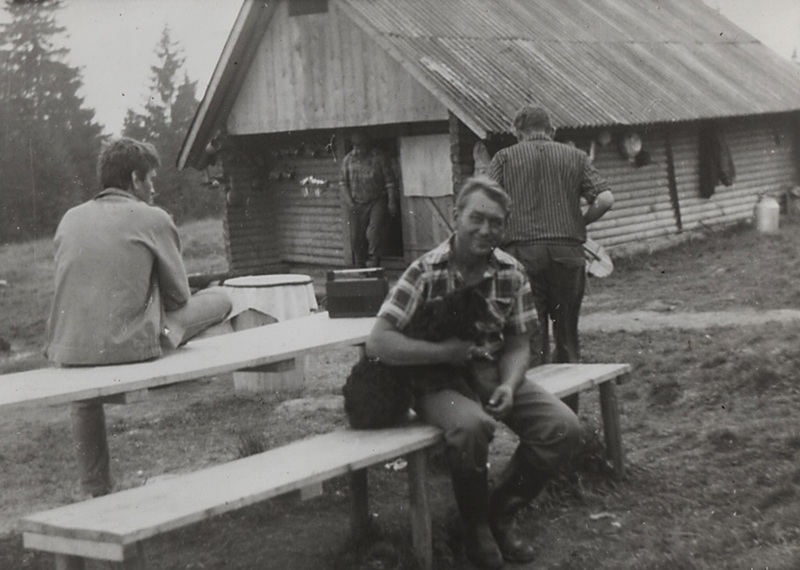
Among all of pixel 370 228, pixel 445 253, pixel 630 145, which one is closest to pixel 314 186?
pixel 370 228

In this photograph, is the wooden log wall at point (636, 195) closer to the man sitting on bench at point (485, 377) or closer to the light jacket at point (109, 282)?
the man sitting on bench at point (485, 377)

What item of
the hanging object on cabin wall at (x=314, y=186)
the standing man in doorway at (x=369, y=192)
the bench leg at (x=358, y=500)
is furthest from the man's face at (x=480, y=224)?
the hanging object on cabin wall at (x=314, y=186)

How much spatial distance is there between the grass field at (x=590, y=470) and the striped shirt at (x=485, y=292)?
38.8 inches

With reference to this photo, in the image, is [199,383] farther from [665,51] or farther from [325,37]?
[665,51]

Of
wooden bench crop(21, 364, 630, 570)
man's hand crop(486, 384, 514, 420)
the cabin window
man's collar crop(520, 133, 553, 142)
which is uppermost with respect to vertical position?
the cabin window

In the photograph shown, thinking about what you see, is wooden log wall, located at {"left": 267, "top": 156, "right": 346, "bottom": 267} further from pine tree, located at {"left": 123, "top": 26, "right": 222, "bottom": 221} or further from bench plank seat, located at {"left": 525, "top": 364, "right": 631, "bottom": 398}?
pine tree, located at {"left": 123, "top": 26, "right": 222, "bottom": 221}

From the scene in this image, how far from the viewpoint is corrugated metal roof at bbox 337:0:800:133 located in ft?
44.6

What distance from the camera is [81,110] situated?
4466 cm

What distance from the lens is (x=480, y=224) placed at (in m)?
4.66

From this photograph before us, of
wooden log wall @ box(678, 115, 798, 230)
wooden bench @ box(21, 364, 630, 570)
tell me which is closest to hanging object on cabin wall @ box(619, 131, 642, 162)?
wooden log wall @ box(678, 115, 798, 230)

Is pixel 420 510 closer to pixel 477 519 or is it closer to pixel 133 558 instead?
pixel 477 519

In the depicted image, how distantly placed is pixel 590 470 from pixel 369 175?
9228 mm

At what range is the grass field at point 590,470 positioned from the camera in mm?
4824

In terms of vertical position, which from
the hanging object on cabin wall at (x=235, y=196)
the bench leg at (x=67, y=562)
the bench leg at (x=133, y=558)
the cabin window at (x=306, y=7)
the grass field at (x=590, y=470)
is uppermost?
the cabin window at (x=306, y=7)
